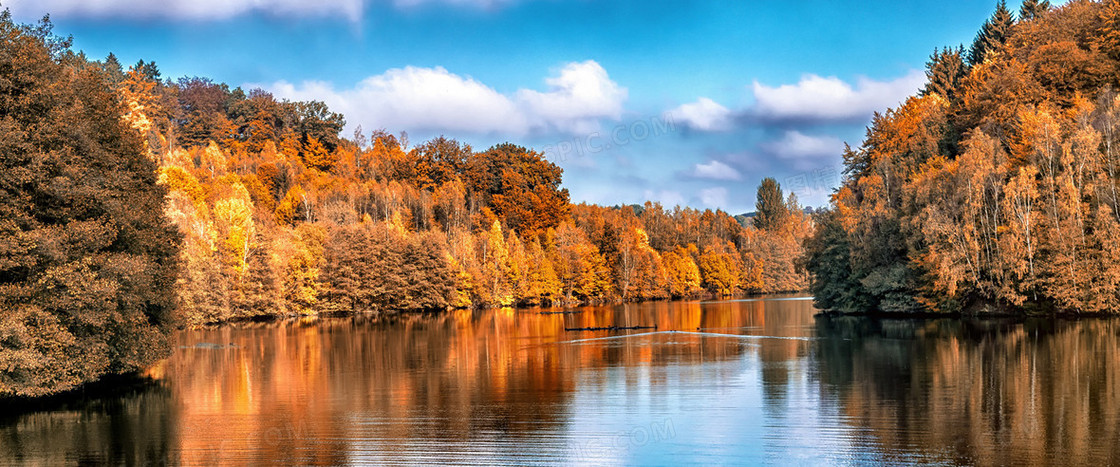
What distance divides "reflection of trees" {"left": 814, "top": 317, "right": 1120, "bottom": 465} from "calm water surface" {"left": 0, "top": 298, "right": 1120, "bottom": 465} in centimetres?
8

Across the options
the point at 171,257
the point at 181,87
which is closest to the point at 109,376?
the point at 171,257

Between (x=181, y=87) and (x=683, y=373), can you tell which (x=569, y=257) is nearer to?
(x=683, y=373)

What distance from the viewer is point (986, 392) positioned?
22141mm

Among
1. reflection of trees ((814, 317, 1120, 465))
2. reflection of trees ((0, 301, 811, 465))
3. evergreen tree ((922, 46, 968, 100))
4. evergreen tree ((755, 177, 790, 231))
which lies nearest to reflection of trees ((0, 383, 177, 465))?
reflection of trees ((0, 301, 811, 465))

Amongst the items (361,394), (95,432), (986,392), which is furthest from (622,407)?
(95,432)

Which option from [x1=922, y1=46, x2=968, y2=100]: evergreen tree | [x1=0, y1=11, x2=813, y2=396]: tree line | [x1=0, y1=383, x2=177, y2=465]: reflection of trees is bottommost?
[x1=0, y1=383, x2=177, y2=465]: reflection of trees

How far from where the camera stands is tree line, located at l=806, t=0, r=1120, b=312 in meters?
48.1

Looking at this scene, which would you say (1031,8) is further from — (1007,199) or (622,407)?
(622,407)

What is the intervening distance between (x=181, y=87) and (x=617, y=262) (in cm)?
9222

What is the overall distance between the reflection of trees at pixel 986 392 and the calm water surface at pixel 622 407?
82 millimetres

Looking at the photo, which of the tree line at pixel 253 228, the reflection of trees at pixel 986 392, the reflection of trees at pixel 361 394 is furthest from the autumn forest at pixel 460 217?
the reflection of trees at pixel 986 392

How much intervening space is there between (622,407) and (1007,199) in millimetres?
39897

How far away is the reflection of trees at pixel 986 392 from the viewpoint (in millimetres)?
15789

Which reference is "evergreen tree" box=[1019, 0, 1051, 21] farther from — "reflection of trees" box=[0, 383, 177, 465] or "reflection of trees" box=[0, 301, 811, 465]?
Answer: "reflection of trees" box=[0, 383, 177, 465]
